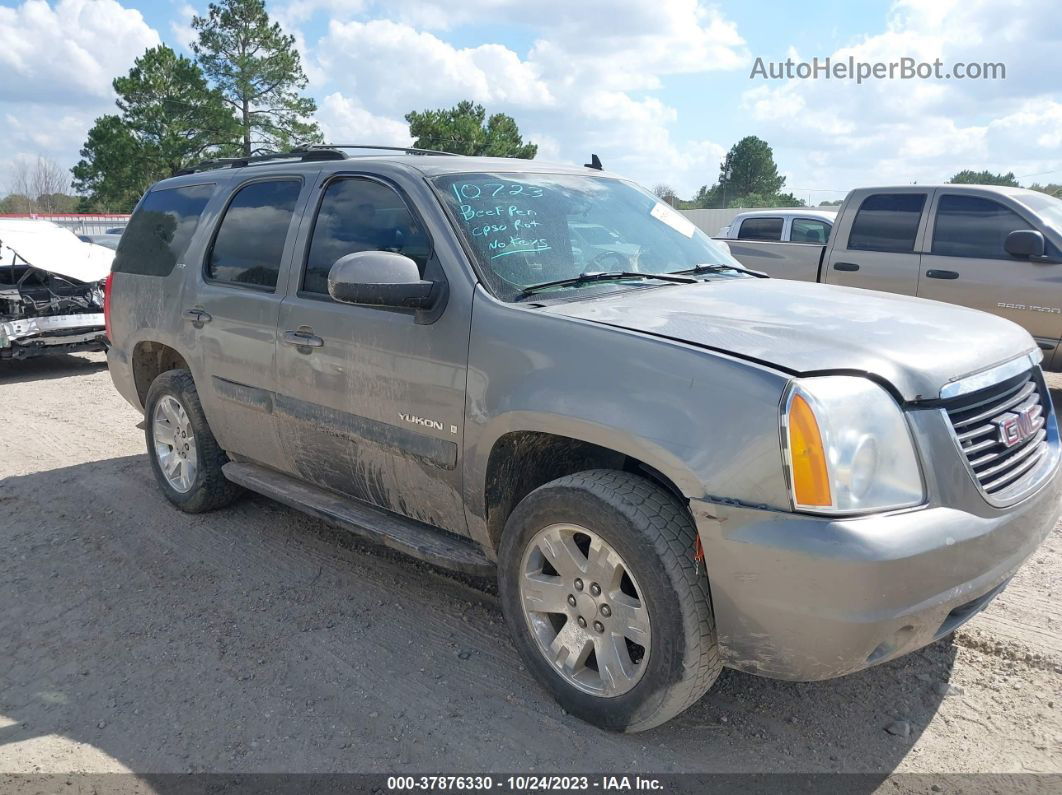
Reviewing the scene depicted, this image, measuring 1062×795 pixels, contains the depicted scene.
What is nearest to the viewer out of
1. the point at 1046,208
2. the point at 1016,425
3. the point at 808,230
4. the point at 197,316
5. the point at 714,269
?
the point at 1016,425

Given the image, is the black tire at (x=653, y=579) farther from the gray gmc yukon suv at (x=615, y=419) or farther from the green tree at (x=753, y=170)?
the green tree at (x=753, y=170)

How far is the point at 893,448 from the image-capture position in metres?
2.40

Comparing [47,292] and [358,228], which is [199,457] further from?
[47,292]

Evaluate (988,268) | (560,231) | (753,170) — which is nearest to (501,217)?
(560,231)

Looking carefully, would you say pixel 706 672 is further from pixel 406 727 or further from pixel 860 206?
pixel 860 206

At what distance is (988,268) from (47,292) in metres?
10.2

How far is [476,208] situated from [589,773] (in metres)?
2.18

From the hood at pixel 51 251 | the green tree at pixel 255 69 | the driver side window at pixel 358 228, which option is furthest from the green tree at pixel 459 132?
the driver side window at pixel 358 228

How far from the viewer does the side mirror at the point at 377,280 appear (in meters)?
3.12

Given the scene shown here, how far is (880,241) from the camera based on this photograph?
8.45 metres

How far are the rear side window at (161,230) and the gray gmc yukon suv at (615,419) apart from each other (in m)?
0.44

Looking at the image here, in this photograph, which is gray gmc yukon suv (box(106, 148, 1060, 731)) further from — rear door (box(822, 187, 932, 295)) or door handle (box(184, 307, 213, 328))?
rear door (box(822, 187, 932, 295))

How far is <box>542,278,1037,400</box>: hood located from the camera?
8.25ft

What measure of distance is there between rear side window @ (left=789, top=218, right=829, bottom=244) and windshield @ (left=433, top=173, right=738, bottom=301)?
23.1 ft
